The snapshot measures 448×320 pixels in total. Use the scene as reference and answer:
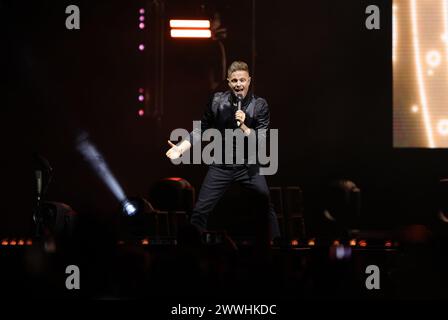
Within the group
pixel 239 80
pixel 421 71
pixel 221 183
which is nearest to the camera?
pixel 239 80

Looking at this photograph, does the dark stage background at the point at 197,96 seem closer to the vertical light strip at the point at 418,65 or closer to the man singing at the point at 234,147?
the vertical light strip at the point at 418,65

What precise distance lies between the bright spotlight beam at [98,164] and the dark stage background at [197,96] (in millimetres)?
84

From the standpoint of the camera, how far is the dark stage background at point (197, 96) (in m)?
10.7

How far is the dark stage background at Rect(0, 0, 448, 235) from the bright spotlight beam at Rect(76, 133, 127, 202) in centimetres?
8

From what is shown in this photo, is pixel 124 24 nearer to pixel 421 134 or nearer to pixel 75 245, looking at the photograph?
pixel 421 134

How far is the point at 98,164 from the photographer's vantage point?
10984 millimetres

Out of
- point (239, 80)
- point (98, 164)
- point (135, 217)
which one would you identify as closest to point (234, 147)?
point (239, 80)

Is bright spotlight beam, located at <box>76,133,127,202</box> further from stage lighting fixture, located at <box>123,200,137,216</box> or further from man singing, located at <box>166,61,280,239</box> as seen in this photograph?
Answer: man singing, located at <box>166,61,280,239</box>

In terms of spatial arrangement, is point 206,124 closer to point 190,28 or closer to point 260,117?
point 260,117

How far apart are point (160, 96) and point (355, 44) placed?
2.75m

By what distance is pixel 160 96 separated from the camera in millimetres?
10703

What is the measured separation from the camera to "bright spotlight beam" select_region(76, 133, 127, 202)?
430 inches

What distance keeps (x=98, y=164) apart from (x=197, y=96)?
66.1 inches
